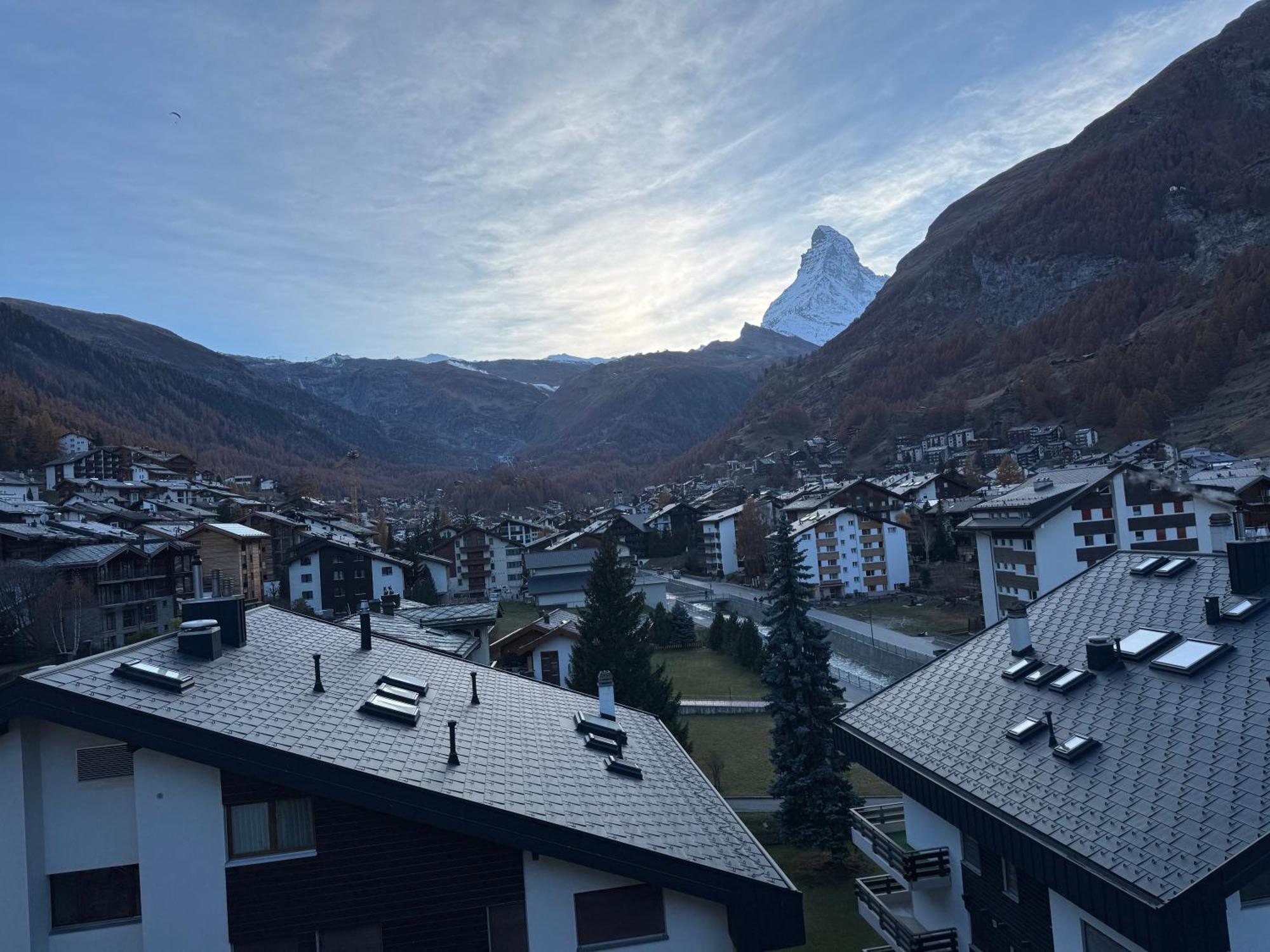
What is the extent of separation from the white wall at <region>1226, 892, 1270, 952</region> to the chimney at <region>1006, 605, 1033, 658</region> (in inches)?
224

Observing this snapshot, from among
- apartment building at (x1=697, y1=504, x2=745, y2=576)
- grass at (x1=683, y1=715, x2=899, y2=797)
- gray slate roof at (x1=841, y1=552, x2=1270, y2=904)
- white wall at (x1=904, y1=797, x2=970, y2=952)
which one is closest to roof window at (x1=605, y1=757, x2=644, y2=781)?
gray slate roof at (x1=841, y1=552, x2=1270, y2=904)

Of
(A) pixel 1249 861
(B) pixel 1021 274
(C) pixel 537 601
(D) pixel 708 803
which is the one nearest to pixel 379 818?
(D) pixel 708 803

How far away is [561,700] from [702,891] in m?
7.24

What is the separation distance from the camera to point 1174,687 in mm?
10172

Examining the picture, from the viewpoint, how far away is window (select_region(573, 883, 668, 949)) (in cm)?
837

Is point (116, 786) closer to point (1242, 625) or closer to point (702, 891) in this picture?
point (702, 891)

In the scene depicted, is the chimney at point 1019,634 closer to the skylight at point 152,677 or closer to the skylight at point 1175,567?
the skylight at point 1175,567

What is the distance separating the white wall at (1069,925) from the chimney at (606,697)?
744 cm

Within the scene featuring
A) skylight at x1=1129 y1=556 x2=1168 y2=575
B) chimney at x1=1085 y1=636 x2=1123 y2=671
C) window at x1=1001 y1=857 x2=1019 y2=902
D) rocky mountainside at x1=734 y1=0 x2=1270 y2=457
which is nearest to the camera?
window at x1=1001 y1=857 x2=1019 y2=902

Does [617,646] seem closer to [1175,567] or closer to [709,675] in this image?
[709,675]

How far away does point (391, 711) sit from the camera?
10102 mm

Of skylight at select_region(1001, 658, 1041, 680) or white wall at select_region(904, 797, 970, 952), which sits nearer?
white wall at select_region(904, 797, 970, 952)

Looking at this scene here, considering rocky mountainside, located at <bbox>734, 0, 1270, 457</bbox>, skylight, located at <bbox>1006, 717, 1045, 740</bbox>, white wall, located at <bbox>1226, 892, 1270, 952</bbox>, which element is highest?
rocky mountainside, located at <bbox>734, 0, 1270, 457</bbox>

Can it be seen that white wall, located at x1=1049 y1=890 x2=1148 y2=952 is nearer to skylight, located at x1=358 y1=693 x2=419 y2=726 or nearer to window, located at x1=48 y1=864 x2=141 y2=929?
skylight, located at x1=358 y1=693 x2=419 y2=726
